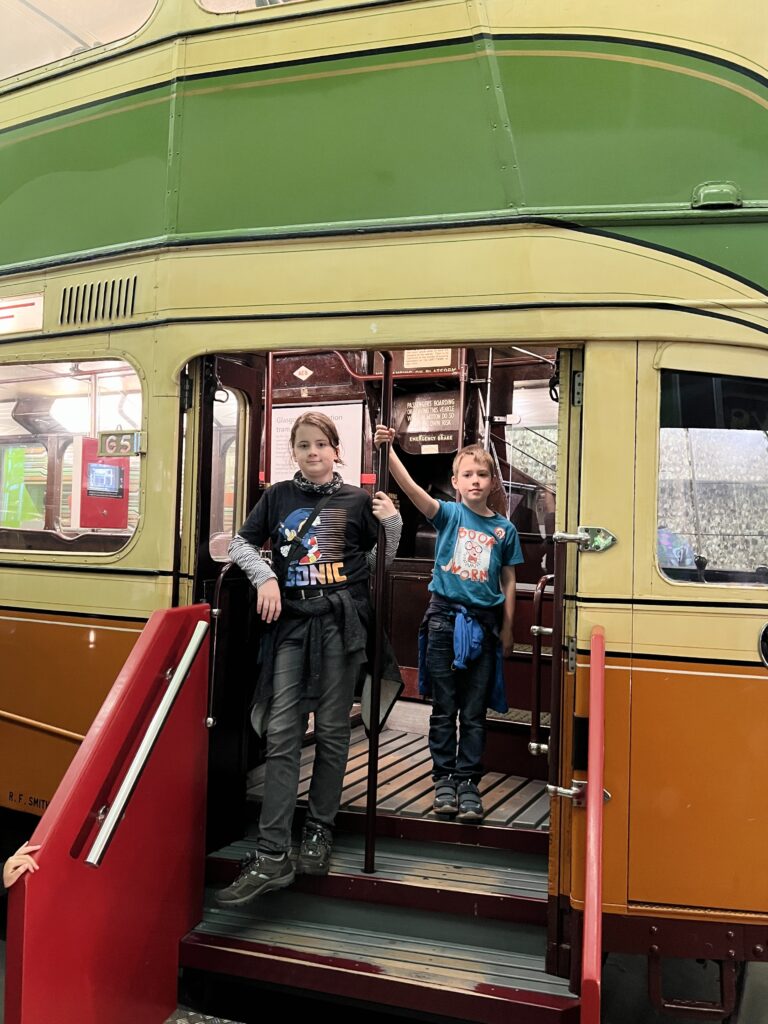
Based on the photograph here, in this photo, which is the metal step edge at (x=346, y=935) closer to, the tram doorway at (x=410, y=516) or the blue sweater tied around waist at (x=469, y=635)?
the tram doorway at (x=410, y=516)

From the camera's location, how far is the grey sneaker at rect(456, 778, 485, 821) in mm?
3156

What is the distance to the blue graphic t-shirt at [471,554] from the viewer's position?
134 inches

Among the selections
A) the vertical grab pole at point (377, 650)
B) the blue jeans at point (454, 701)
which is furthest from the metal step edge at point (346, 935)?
the blue jeans at point (454, 701)

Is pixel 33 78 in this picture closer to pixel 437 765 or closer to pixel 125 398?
pixel 125 398

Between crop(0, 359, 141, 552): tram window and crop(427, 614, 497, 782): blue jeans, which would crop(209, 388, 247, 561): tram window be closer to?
crop(0, 359, 141, 552): tram window

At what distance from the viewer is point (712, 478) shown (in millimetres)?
2609

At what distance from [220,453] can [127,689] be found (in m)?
1.31

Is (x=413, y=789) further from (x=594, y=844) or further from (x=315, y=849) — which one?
(x=594, y=844)

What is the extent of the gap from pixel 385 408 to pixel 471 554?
Answer: 2.70 feet

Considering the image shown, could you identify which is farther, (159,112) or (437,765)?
(437,765)

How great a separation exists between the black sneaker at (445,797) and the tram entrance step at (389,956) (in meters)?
0.45

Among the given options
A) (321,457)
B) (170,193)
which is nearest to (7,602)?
(321,457)

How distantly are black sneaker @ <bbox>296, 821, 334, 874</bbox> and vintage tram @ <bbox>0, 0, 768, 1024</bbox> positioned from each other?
9 cm

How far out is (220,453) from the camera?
3.58m
